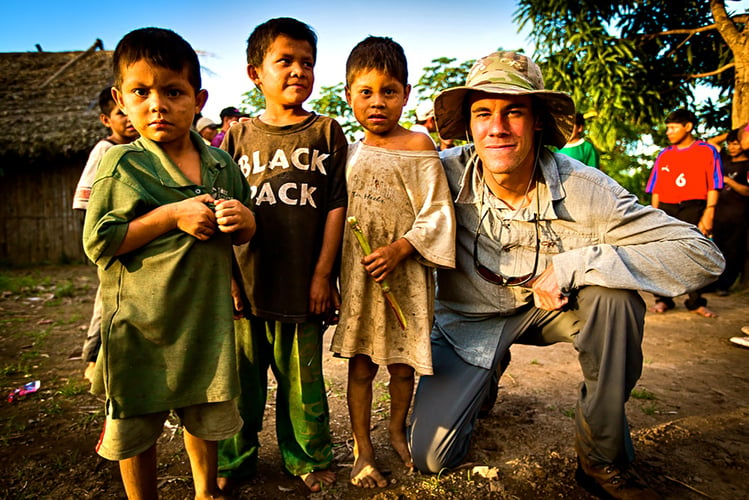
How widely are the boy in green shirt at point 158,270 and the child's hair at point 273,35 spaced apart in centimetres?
42

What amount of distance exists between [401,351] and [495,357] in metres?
0.51

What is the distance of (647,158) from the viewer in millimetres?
15656

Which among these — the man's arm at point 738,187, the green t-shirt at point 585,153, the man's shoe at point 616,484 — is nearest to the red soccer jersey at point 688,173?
the green t-shirt at point 585,153

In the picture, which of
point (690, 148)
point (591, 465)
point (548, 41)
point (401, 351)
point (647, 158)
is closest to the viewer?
point (591, 465)

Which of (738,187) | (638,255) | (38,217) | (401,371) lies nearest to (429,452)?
(401,371)

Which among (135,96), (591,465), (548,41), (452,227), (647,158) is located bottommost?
(591,465)

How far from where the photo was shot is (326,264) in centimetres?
205

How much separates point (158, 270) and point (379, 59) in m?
1.27

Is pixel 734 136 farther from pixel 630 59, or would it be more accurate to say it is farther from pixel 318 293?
pixel 318 293

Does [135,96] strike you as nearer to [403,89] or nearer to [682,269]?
[403,89]

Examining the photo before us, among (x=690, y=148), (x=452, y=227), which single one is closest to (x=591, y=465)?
(x=452, y=227)

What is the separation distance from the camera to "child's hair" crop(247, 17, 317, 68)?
2.02m

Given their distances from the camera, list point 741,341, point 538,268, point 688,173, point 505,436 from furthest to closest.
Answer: point 688,173 → point 741,341 → point 505,436 → point 538,268

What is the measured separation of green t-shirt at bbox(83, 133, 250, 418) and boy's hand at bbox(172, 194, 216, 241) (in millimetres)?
65
